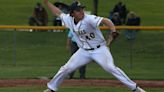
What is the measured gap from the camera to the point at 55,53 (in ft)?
61.2

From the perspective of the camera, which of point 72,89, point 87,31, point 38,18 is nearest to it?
point 87,31

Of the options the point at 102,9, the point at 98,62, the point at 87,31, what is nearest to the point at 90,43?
the point at 87,31

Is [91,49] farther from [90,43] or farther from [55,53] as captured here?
[55,53]

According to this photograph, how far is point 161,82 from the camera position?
1475cm

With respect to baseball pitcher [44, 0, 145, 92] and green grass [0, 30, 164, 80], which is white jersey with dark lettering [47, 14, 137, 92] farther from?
green grass [0, 30, 164, 80]

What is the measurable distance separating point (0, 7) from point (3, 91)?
28.5 m

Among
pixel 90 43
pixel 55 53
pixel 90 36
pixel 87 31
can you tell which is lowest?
pixel 55 53

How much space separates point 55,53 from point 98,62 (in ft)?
27.0

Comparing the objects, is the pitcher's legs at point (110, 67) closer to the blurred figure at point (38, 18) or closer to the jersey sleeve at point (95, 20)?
the jersey sleeve at point (95, 20)

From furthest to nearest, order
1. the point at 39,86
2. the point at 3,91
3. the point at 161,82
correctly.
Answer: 1. the point at 161,82
2. the point at 39,86
3. the point at 3,91

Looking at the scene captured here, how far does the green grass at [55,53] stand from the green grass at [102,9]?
15.3 m

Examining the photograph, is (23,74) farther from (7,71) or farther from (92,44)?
(92,44)

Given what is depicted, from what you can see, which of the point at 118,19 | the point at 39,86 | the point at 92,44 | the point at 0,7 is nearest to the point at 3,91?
the point at 39,86

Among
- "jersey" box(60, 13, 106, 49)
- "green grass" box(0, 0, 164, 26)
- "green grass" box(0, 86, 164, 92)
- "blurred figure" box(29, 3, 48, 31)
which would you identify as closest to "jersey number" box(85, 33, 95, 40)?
"jersey" box(60, 13, 106, 49)
